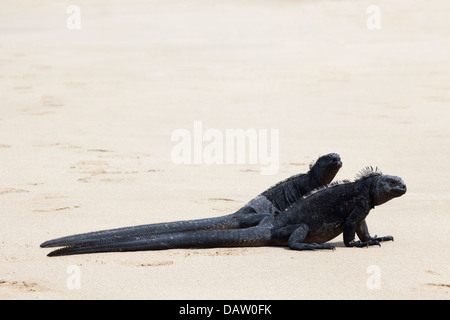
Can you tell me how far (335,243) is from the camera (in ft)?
23.9

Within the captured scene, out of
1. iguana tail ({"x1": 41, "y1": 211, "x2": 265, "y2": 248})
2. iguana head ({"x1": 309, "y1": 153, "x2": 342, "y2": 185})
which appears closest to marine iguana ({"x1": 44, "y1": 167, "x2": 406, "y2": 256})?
iguana tail ({"x1": 41, "y1": 211, "x2": 265, "y2": 248})

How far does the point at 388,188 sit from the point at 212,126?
6.54 meters

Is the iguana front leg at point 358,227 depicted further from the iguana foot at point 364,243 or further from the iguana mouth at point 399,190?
the iguana mouth at point 399,190

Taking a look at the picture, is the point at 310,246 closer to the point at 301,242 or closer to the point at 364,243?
the point at 301,242

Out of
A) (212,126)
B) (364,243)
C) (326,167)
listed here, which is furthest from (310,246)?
(212,126)

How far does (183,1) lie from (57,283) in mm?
24050

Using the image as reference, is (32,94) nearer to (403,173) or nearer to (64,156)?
(64,156)

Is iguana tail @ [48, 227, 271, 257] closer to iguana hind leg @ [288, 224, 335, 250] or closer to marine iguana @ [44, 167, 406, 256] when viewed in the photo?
marine iguana @ [44, 167, 406, 256]

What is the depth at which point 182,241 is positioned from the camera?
6895 millimetres

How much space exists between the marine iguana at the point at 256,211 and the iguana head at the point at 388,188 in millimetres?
591

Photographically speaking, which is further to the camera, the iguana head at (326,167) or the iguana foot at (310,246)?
the iguana head at (326,167)

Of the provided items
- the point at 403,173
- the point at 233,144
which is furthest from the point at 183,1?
the point at 403,173

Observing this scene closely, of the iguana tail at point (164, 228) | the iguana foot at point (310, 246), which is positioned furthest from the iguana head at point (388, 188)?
the iguana tail at point (164, 228)

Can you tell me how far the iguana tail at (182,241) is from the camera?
22.1ft
